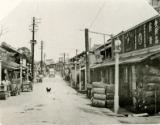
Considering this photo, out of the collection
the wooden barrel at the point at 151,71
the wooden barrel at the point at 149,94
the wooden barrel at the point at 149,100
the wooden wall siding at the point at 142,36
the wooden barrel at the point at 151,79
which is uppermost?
the wooden wall siding at the point at 142,36

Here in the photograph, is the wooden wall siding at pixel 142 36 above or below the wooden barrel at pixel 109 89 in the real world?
above

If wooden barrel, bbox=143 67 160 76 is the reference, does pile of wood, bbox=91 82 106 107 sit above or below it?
below

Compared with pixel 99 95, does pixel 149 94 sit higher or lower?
higher

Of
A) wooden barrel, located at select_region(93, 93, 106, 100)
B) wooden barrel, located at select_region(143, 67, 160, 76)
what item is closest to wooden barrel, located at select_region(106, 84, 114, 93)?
wooden barrel, located at select_region(93, 93, 106, 100)

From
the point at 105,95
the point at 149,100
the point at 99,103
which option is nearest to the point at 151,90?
the point at 149,100

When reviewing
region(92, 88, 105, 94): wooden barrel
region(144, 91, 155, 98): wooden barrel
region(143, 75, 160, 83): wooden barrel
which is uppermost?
region(143, 75, 160, 83): wooden barrel

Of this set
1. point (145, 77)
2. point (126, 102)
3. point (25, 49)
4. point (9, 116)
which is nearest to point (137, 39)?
point (126, 102)

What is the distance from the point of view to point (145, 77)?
15.9m

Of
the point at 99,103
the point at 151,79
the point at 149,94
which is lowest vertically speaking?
the point at 99,103

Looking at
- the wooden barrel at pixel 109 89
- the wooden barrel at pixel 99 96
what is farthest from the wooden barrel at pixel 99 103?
the wooden barrel at pixel 109 89

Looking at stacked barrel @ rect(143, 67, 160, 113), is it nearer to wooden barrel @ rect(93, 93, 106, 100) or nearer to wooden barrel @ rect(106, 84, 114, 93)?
wooden barrel @ rect(106, 84, 114, 93)

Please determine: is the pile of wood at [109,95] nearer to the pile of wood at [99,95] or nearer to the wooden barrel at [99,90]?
the pile of wood at [99,95]

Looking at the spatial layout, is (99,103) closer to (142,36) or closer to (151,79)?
(151,79)

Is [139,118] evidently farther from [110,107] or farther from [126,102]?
[126,102]
